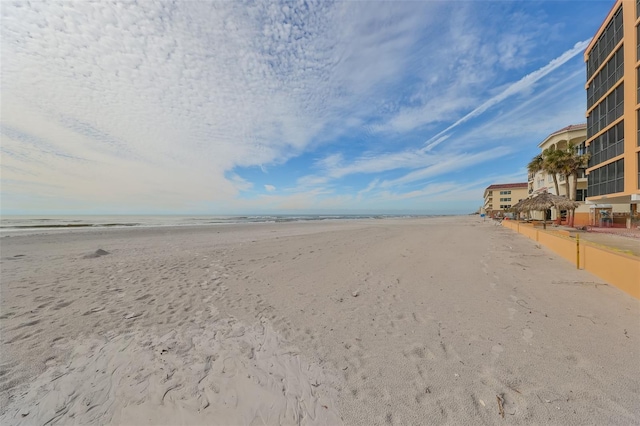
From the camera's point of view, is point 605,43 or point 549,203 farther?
point 549,203

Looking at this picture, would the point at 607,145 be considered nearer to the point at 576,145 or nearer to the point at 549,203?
the point at 549,203

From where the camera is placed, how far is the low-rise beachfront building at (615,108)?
16.5 meters

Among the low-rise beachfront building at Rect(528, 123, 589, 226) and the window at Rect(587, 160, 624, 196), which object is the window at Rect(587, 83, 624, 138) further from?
the low-rise beachfront building at Rect(528, 123, 589, 226)

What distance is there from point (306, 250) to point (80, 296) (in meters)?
7.81

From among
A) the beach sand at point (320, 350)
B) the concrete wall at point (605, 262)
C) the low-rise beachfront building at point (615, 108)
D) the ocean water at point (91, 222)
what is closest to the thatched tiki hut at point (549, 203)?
the low-rise beachfront building at point (615, 108)

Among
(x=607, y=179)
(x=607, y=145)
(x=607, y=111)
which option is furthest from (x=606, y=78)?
(x=607, y=179)

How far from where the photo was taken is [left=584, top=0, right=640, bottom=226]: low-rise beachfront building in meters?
16.5

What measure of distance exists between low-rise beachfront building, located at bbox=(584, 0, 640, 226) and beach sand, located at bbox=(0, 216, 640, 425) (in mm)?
19424

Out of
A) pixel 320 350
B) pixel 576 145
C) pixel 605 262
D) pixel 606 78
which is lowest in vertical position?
pixel 320 350

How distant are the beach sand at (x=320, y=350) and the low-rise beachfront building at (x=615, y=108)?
1942 cm

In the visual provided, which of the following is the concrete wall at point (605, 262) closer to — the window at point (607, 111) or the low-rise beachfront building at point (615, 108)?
the low-rise beachfront building at point (615, 108)

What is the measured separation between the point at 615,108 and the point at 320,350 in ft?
95.6

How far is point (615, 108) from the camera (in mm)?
18797

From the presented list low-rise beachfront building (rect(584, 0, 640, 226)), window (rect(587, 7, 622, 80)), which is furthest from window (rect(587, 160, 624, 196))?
window (rect(587, 7, 622, 80))
